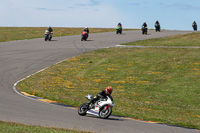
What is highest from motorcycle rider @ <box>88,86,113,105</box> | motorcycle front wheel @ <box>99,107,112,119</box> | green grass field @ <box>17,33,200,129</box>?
motorcycle rider @ <box>88,86,113,105</box>

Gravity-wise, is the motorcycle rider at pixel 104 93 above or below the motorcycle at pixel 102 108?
above

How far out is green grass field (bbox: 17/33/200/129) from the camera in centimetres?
1794

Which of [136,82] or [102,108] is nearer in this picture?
[102,108]

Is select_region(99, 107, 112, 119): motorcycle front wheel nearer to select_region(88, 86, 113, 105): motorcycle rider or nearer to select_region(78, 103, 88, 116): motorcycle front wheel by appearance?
select_region(88, 86, 113, 105): motorcycle rider

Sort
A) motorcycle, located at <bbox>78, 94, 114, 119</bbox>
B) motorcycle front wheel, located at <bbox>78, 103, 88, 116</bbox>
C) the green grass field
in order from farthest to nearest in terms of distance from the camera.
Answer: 1. the green grass field
2. motorcycle front wheel, located at <bbox>78, 103, 88, 116</bbox>
3. motorcycle, located at <bbox>78, 94, 114, 119</bbox>

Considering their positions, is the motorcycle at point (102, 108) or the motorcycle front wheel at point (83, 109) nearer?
the motorcycle at point (102, 108)

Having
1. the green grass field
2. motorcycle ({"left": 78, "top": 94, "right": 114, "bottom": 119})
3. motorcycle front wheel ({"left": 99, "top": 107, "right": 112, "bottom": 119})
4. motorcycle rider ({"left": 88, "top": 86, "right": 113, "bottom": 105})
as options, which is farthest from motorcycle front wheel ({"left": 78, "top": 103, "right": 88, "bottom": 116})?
the green grass field

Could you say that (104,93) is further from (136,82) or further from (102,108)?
(136,82)

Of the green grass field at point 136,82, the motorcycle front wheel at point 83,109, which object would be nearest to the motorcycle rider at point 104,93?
the motorcycle front wheel at point 83,109

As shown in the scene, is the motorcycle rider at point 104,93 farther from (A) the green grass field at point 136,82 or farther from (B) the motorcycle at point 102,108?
(A) the green grass field at point 136,82

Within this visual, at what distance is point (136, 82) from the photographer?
25.5m

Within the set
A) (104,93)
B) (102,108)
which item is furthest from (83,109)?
(104,93)

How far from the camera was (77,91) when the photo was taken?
2217 cm

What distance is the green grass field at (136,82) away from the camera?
17.9 m
